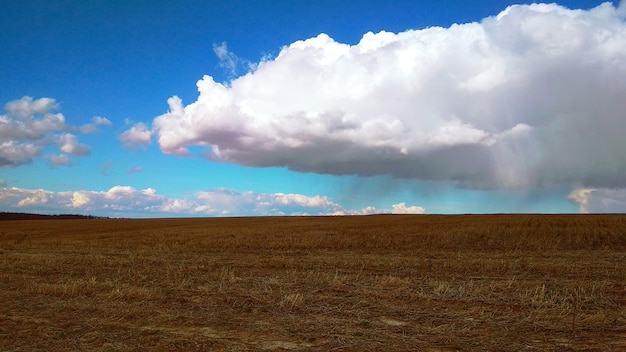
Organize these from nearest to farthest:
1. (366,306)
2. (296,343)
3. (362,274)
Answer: (296,343), (366,306), (362,274)

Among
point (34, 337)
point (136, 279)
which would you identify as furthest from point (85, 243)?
point (34, 337)

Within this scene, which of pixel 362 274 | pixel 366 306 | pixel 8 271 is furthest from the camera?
pixel 8 271

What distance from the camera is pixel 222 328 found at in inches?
354

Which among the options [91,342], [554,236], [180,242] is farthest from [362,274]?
[554,236]

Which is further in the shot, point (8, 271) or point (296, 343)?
point (8, 271)

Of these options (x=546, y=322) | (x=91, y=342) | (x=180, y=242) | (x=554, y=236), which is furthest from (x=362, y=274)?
(x=554, y=236)

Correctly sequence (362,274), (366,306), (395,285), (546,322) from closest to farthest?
(546,322) → (366,306) → (395,285) → (362,274)

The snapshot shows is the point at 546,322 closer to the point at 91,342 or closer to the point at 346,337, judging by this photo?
the point at 346,337

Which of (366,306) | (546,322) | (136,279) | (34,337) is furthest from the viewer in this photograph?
(136,279)

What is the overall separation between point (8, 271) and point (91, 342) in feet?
37.3

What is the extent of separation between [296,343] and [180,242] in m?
24.5

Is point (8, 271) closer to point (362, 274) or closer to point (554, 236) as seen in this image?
point (362, 274)

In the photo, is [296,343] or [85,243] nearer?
[296,343]

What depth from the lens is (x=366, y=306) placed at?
10.8 metres
